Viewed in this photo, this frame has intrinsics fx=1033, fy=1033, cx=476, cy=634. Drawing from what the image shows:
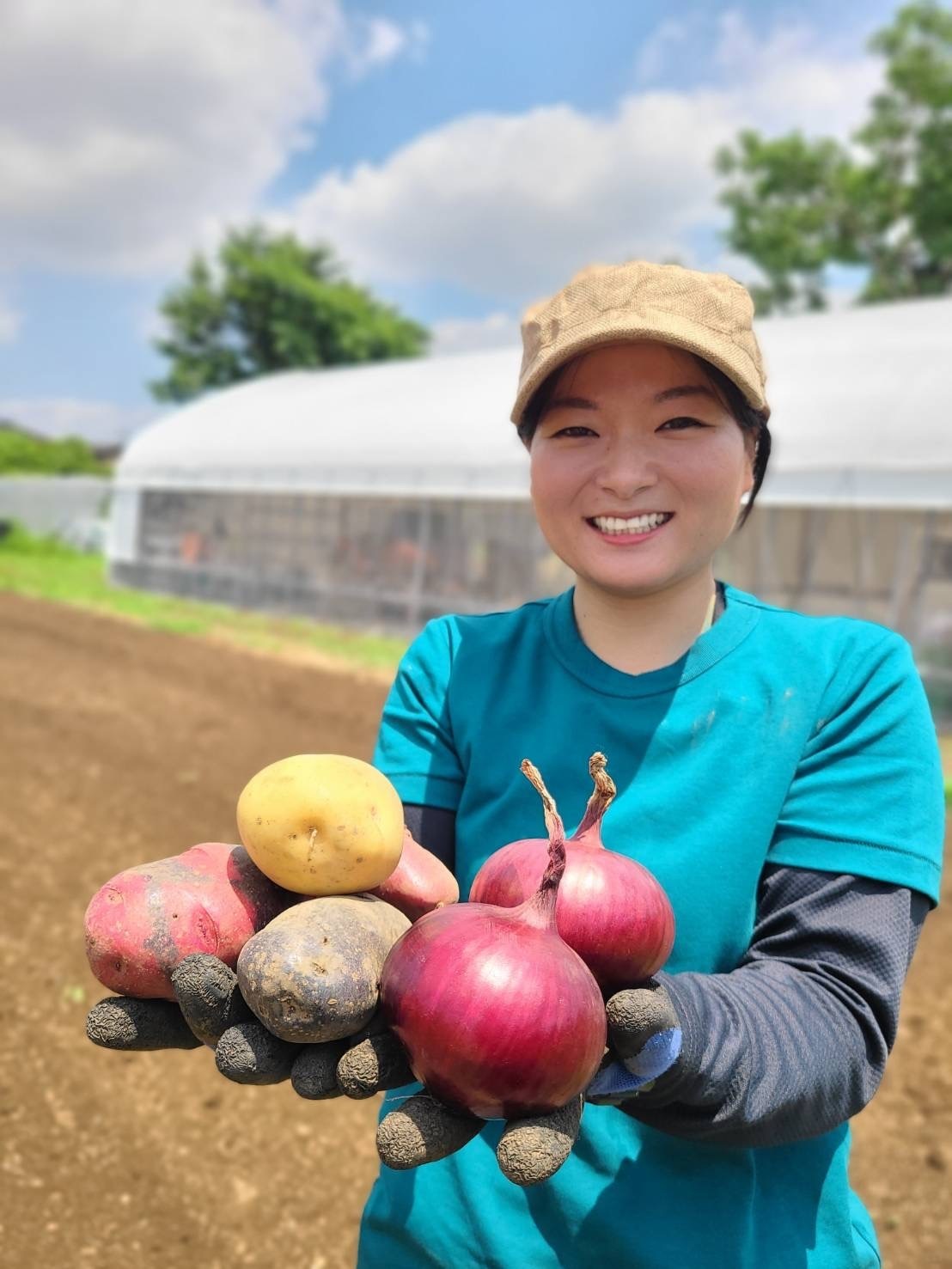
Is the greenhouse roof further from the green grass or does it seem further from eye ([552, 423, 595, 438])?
eye ([552, 423, 595, 438])

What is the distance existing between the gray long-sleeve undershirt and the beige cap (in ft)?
2.24

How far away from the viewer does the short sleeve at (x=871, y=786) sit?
4.18 feet

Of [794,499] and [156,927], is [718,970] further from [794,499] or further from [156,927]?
[794,499]

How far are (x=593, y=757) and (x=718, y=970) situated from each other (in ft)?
1.43

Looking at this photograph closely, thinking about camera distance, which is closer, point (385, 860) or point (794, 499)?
point (385, 860)

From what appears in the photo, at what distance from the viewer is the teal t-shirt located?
1.34 metres

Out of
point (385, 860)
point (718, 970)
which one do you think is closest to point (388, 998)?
point (385, 860)

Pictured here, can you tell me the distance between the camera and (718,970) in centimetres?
140

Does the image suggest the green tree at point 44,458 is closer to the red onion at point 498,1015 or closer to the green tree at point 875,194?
the green tree at point 875,194

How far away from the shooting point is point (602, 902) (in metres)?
1.16

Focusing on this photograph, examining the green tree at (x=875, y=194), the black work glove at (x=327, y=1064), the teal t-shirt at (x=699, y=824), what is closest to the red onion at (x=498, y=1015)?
the black work glove at (x=327, y=1064)

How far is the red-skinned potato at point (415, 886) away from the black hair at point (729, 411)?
0.64 metres

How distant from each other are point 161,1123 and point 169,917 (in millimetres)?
2799

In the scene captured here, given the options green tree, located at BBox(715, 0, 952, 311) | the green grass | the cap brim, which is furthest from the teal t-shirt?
green tree, located at BBox(715, 0, 952, 311)
